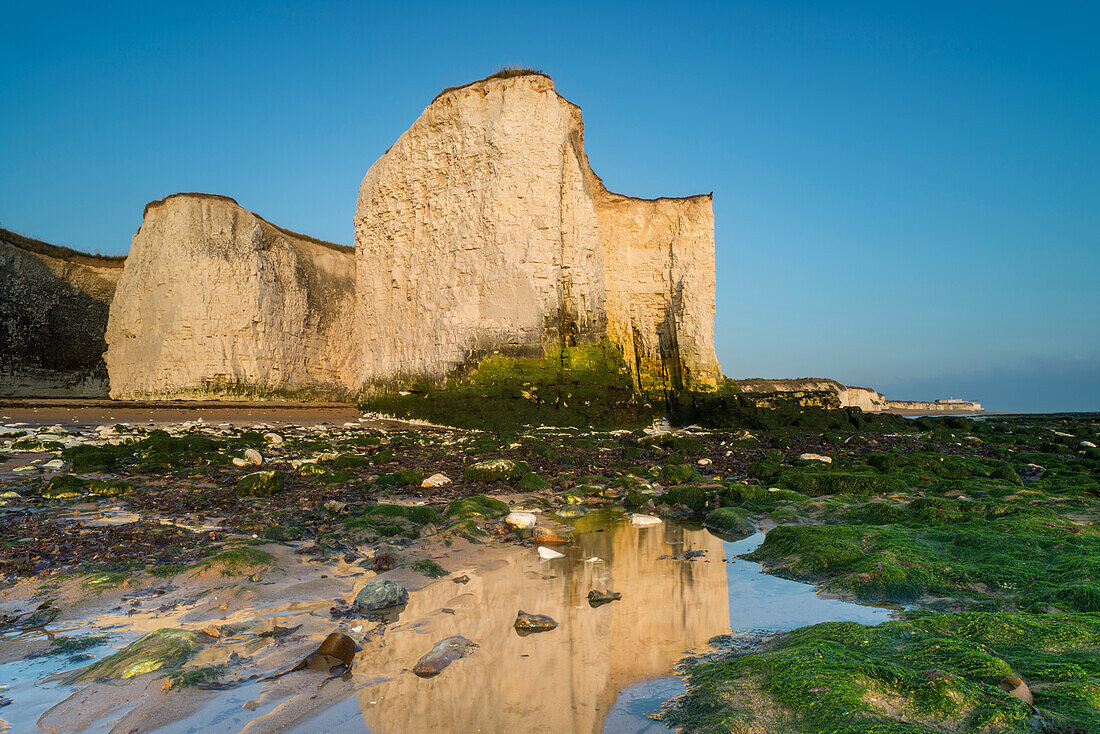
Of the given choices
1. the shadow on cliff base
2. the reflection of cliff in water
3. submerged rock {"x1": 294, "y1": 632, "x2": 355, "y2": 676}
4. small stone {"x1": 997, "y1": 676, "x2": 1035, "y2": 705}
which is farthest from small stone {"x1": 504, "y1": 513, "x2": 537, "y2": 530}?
the shadow on cliff base

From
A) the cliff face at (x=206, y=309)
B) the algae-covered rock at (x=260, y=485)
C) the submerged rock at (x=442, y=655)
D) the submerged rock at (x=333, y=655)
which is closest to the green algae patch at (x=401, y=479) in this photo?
the algae-covered rock at (x=260, y=485)

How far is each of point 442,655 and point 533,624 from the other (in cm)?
64

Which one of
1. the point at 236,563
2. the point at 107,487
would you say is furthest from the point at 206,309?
the point at 236,563

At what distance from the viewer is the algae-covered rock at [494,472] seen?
26.7ft

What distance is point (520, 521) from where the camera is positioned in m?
5.60

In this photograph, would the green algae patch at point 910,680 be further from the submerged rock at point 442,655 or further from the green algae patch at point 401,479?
the green algae patch at point 401,479

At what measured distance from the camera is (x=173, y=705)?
89.8 inches

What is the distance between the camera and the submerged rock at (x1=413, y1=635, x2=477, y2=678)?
2637 mm

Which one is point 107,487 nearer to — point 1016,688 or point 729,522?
point 729,522

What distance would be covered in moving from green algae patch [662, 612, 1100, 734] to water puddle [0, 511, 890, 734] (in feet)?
1.08

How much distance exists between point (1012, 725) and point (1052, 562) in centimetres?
280

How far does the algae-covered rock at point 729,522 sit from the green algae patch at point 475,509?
2.24 m

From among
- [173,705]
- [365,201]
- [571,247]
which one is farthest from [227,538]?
[365,201]

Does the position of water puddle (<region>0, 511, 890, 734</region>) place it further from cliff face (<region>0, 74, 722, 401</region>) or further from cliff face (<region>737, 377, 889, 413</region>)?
cliff face (<region>737, 377, 889, 413</region>)
